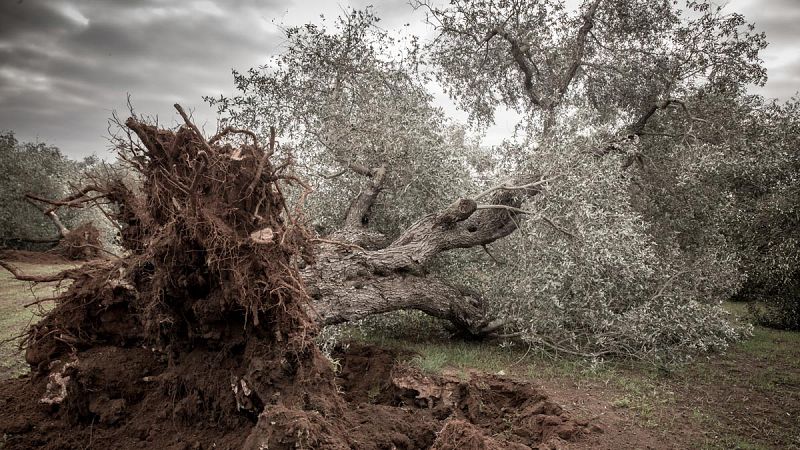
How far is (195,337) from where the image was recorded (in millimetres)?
4609

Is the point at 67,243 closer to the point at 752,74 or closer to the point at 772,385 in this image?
the point at 772,385

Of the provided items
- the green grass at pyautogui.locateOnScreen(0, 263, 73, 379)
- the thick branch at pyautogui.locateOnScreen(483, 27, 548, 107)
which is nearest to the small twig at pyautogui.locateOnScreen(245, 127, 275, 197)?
the green grass at pyautogui.locateOnScreen(0, 263, 73, 379)

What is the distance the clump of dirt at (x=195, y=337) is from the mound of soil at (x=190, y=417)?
0.01m

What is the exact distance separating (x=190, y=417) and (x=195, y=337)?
2.19 feet

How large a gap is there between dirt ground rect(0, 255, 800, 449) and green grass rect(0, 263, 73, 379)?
0.07 metres

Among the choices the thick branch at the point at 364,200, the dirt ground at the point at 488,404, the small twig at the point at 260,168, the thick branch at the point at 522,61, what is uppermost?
the thick branch at the point at 522,61

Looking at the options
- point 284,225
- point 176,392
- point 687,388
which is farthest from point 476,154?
point 176,392

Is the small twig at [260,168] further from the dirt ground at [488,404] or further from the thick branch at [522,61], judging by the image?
the thick branch at [522,61]

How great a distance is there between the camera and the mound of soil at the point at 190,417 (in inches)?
162

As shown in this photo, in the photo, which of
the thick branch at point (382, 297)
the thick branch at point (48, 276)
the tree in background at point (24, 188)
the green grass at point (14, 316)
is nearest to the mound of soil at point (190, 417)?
the green grass at point (14, 316)

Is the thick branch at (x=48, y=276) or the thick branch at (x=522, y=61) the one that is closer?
the thick branch at (x=48, y=276)

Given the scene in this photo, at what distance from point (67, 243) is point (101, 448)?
2.17 metres

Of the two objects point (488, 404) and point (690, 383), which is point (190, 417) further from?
point (690, 383)

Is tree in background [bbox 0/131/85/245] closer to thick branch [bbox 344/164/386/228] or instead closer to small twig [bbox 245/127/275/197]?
thick branch [bbox 344/164/386/228]
